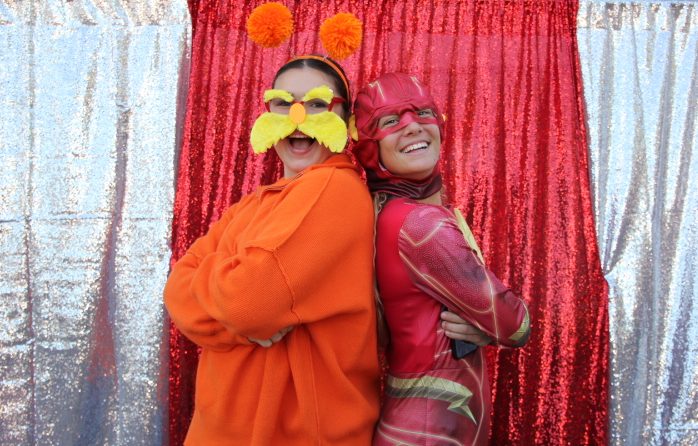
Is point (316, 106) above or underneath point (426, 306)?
above

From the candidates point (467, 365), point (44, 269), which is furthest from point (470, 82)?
point (44, 269)

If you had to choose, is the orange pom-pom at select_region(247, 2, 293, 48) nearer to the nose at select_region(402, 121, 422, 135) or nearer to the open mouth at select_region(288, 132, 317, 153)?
the open mouth at select_region(288, 132, 317, 153)

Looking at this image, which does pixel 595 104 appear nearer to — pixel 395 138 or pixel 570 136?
pixel 570 136

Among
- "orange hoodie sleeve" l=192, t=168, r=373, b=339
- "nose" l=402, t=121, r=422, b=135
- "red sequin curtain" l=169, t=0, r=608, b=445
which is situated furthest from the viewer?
"red sequin curtain" l=169, t=0, r=608, b=445

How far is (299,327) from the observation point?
148 cm

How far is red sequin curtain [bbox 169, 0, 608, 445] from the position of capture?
2.50 metres

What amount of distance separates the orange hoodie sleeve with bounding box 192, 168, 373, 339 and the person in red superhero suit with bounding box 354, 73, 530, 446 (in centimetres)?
12

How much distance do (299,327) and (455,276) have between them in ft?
1.37

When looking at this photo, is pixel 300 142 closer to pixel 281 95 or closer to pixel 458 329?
pixel 281 95

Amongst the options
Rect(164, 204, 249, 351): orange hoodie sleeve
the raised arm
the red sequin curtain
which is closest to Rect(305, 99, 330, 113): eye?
the raised arm

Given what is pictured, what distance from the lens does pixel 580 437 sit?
8.21ft

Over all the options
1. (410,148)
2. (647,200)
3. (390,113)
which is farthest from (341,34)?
(647,200)

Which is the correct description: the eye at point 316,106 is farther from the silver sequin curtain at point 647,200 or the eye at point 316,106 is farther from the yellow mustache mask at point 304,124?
the silver sequin curtain at point 647,200

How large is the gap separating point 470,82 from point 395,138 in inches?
42.0
